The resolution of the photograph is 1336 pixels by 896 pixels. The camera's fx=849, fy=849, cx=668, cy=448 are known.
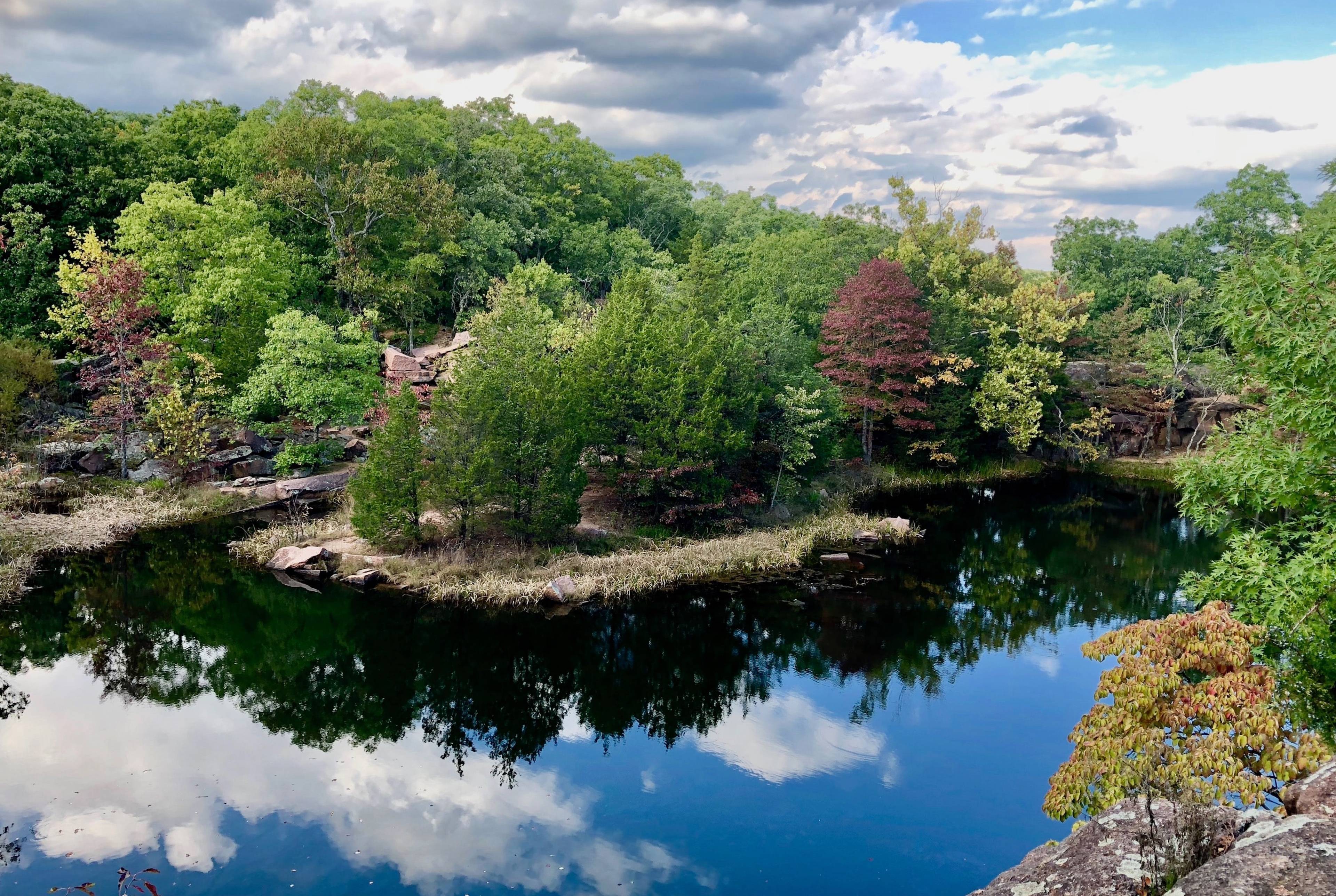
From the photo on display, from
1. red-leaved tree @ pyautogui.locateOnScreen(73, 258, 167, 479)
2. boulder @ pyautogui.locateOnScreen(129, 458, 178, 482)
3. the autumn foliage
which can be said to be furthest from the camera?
boulder @ pyautogui.locateOnScreen(129, 458, 178, 482)

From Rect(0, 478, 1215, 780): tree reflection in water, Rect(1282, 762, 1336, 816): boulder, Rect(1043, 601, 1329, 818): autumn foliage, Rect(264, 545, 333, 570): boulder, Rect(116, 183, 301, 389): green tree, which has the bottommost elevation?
Rect(0, 478, 1215, 780): tree reflection in water

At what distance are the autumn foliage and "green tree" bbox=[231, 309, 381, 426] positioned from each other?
31007 mm

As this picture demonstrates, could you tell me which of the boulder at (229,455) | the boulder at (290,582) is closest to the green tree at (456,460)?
the boulder at (290,582)

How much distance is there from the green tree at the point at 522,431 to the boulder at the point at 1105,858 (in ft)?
65.2

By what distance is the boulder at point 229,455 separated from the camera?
3550cm

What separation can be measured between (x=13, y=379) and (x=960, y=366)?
137 feet

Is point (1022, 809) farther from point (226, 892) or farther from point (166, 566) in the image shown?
point (166, 566)

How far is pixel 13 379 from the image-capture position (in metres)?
34.0

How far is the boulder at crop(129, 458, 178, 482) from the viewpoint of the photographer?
3425 centimetres

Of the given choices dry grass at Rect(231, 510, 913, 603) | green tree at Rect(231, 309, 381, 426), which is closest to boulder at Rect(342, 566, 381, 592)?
dry grass at Rect(231, 510, 913, 603)

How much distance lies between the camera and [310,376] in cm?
3538

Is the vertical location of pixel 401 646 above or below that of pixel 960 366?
below

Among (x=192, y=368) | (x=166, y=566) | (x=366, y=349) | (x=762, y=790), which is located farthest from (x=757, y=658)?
(x=192, y=368)

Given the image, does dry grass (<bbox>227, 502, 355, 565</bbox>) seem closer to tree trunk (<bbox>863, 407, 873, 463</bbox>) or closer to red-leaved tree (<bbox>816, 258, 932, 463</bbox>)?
red-leaved tree (<bbox>816, 258, 932, 463</bbox>)
